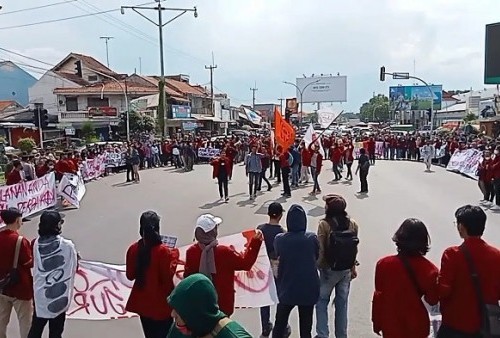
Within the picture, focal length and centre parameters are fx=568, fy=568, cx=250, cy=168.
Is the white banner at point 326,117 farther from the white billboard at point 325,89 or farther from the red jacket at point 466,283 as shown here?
the white billboard at point 325,89

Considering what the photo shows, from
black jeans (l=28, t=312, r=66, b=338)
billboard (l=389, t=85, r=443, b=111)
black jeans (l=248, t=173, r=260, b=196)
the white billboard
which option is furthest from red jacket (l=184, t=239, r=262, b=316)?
billboard (l=389, t=85, r=443, b=111)

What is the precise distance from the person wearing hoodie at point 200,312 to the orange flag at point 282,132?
15943 mm

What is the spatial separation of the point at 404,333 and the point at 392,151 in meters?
36.0

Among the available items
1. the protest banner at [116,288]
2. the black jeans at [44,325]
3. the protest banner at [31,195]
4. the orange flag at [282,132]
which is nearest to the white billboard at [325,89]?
the orange flag at [282,132]

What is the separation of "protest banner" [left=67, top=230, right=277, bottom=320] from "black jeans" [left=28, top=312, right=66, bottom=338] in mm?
563

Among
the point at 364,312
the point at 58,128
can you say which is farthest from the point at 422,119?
the point at 364,312

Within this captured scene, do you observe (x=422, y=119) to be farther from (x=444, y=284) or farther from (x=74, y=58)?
(x=444, y=284)

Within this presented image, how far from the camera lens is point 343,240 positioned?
535 centimetres

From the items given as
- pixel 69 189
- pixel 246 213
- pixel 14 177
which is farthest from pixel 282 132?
pixel 14 177

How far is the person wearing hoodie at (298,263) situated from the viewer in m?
5.18

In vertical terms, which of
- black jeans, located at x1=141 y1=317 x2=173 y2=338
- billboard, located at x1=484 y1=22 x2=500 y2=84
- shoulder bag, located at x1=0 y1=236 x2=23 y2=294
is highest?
billboard, located at x1=484 y1=22 x2=500 y2=84

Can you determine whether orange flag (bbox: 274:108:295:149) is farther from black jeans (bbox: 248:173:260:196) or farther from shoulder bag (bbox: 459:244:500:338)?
shoulder bag (bbox: 459:244:500:338)

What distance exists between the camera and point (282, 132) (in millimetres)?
18469

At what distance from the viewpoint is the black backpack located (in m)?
5.35
